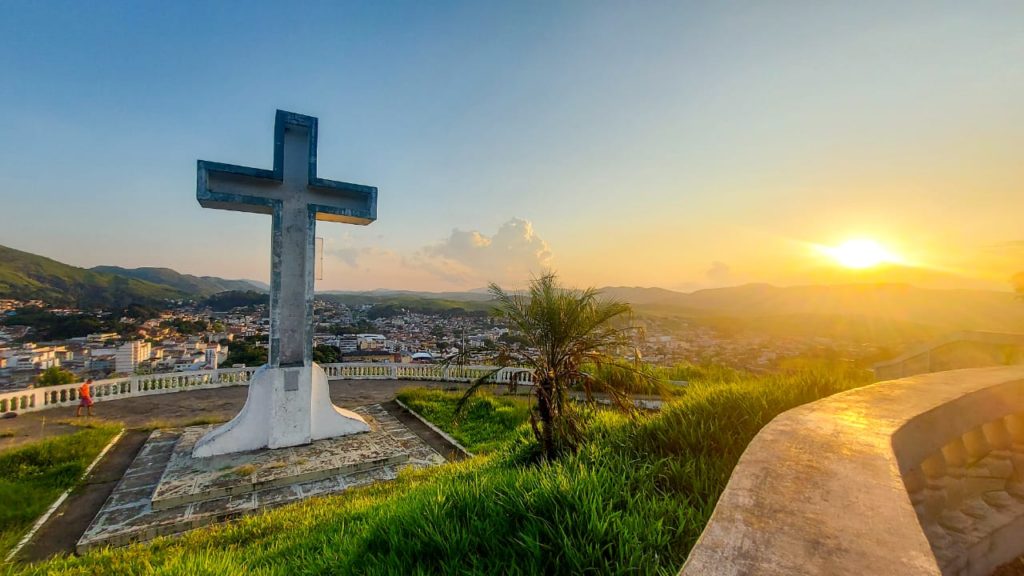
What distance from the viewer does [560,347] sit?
14.7 ft

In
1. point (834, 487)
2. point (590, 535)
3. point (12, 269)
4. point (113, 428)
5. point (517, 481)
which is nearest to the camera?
point (834, 487)

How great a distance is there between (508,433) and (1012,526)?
6270 mm

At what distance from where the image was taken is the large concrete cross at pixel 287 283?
6707mm

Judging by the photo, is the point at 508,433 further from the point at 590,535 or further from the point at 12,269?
the point at 12,269

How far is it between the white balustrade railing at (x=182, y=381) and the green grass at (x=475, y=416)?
88 centimetres

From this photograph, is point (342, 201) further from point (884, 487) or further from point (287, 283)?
point (884, 487)

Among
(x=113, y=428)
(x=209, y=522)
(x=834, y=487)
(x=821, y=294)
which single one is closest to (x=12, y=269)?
(x=113, y=428)

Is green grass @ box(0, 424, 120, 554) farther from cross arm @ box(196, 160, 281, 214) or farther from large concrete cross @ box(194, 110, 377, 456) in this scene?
cross arm @ box(196, 160, 281, 214)

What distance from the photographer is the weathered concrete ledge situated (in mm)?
1206

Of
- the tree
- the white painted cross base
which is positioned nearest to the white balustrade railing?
the tree

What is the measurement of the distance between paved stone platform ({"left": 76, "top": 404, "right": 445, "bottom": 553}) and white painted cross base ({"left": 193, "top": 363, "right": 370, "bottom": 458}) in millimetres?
220

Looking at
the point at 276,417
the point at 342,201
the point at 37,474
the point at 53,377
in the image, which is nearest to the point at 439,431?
the point at 276,417

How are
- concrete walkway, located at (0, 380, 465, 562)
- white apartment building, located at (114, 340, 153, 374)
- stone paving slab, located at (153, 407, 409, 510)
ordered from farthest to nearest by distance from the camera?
white apartment building, located at (114, 340, 153, 374) → stone paving slab, located at (153, 407, 409, 510) → concrete walkway, located at (0, 380, 465, 562)

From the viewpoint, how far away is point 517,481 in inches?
112
